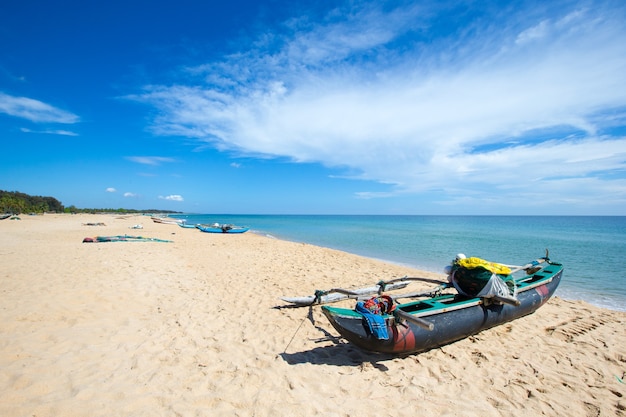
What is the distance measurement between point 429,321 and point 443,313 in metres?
0.41

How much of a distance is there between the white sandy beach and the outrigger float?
0.30m

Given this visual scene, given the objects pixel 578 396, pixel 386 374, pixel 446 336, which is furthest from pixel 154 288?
pixel 578 396

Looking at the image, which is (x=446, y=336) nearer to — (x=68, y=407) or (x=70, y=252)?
(x=68, y=407)

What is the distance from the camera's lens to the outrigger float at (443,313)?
424 centimetres

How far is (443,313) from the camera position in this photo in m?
4.88

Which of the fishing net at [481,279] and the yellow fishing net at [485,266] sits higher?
the yellow fishing net at [485,266]

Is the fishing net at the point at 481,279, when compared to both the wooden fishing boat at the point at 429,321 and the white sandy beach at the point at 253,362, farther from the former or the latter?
the white sandy beach at the point at 253,362

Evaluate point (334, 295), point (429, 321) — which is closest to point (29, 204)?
point (334, 295)

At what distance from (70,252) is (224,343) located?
1142 cm

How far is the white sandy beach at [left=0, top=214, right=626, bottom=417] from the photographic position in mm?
3387

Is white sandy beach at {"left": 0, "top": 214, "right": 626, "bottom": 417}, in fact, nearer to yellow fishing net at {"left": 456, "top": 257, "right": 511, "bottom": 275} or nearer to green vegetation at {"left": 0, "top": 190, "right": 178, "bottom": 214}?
yellow fishing net at {"left": 456, "top": 257, "right": 511, "bottom": 275}

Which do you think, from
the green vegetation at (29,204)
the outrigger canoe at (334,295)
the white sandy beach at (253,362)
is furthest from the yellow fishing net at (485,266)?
the green vegetation at (29,204)

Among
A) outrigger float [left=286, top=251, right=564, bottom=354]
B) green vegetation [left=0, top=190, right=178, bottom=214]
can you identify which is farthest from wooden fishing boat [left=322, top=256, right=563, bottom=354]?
green vegetation [left=0, top=190, right=178, bottom=214]

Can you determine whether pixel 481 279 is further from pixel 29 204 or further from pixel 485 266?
pixel 29 204
